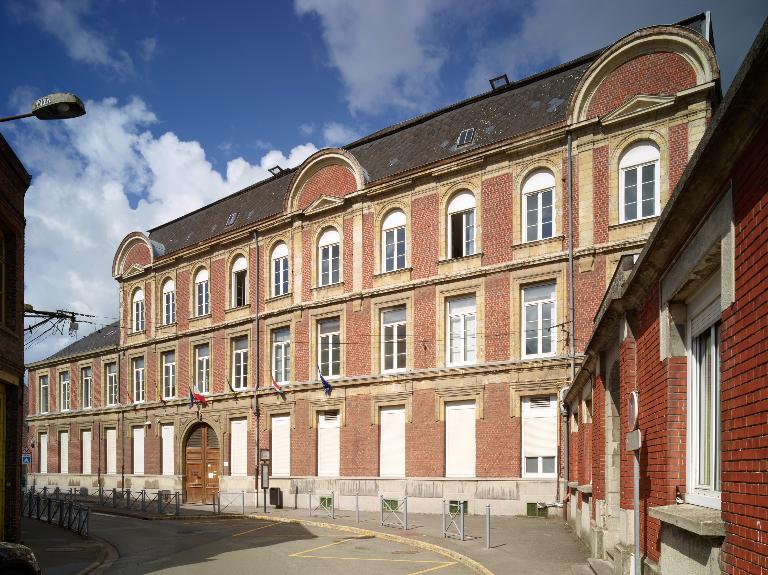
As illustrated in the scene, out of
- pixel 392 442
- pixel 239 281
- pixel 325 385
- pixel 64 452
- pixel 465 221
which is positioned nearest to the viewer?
pixel 465 221

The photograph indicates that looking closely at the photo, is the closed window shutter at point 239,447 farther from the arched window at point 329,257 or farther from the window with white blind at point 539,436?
the window with white blind at point 539,436

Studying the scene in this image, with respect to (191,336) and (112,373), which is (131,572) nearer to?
(191,336)

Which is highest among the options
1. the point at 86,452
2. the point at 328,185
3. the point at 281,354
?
the point at 328,185

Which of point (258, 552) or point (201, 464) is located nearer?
point (258, 552)

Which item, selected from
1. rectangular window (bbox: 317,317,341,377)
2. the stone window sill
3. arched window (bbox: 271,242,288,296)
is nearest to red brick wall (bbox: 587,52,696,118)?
rectangular window (bbox: 317,317,341,377)

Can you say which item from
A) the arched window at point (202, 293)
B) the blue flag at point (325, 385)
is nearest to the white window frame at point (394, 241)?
the blue flag at point (325, 385)

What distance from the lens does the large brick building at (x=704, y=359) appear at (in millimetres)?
4668

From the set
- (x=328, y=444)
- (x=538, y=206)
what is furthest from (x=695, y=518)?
(x=328, y=444)

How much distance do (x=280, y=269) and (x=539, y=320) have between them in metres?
12.2

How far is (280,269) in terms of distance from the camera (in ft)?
107

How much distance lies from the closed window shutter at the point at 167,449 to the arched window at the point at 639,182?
949 inches

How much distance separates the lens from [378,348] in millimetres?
28062

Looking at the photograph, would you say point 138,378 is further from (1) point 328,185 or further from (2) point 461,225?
(2) point 461,225

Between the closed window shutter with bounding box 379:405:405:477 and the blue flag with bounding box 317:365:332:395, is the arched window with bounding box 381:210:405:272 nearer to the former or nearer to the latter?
the blue flag with bounding box 317:365:332:395
